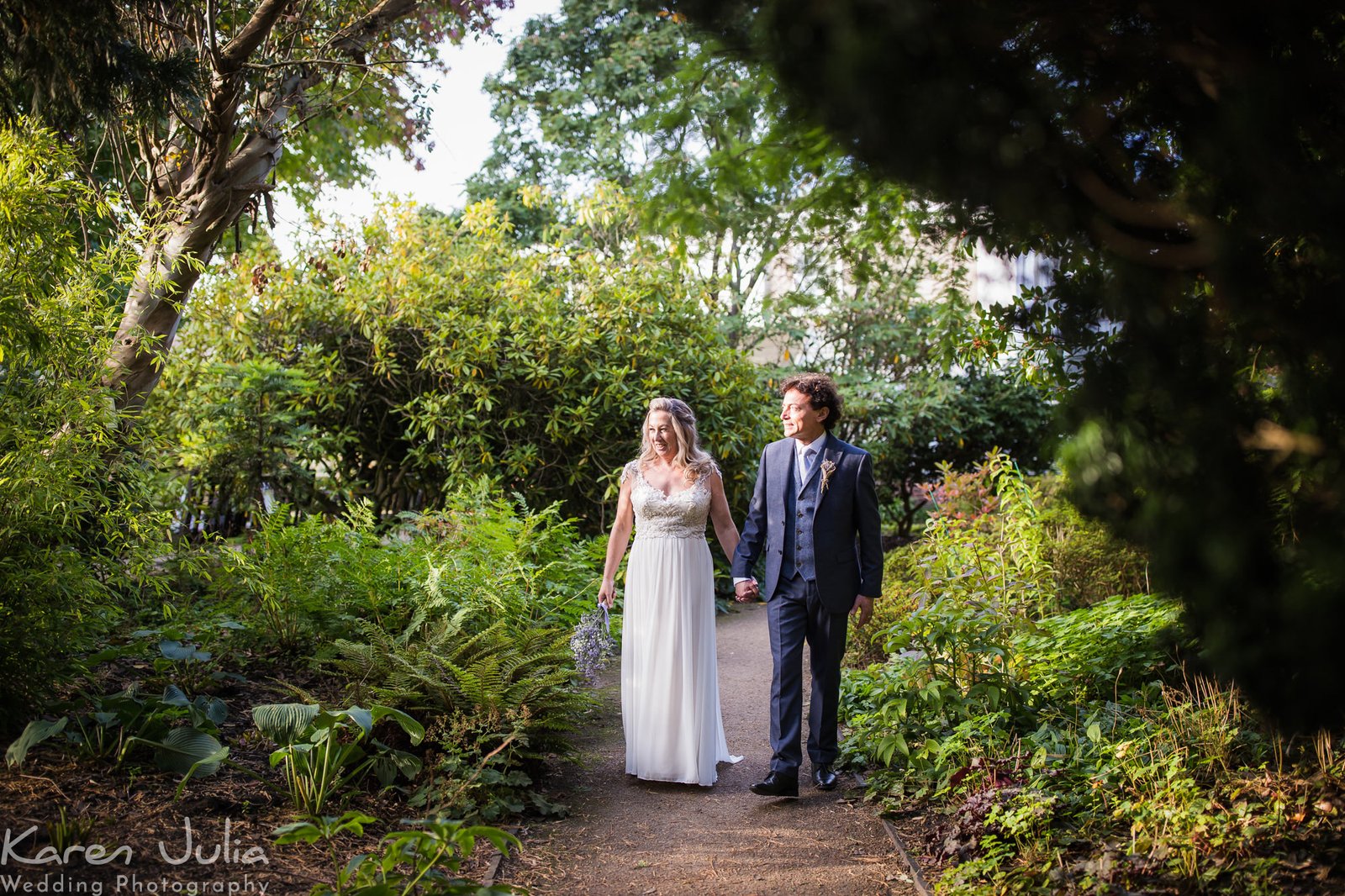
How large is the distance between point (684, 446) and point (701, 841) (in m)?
2.08

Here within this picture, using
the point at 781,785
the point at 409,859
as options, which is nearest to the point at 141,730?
the point at 409,859

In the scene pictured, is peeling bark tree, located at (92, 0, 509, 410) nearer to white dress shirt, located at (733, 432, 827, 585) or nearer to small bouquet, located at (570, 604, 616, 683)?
small bouquet, located at (570, 604, 616, 683)

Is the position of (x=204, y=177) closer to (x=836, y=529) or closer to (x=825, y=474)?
(x=825, y=474)

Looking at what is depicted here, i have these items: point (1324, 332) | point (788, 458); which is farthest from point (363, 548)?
point (1324, 332)

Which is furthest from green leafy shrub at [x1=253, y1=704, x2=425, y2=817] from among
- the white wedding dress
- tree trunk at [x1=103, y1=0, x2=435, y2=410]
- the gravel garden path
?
tree trunk at [x1=103, y1=0, x2=435, y2=410]

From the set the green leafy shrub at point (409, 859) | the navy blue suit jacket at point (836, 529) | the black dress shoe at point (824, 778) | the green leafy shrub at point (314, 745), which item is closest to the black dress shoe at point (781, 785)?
the black dress shoe at point (824, 778)

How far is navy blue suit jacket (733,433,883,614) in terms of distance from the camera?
491cm

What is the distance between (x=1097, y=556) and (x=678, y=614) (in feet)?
14.6

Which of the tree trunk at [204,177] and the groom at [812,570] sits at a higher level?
the tree trunk at [204,177]

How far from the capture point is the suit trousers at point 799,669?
482 centimetres

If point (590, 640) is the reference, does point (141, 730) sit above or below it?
below

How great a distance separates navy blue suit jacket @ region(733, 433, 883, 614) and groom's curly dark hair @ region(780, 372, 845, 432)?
136 mm

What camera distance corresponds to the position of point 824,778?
16.2 ft

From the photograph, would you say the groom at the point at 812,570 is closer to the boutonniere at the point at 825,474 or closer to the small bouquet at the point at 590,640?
the boutonniere at the point at 825,474
